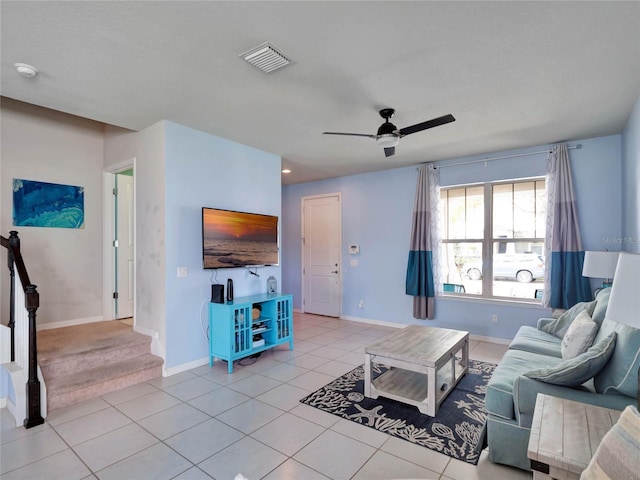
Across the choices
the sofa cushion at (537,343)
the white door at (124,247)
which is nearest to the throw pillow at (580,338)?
the sofa cushion at (537,343)

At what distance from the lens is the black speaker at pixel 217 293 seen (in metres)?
3.79

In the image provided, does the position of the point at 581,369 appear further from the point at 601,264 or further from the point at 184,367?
the point at 184,367

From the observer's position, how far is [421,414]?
271 cm

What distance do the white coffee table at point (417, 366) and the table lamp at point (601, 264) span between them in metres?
1.44

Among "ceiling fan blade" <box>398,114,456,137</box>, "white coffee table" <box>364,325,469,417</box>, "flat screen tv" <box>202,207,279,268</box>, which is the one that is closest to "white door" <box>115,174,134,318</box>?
"flat screen tv" <box>202,207,279,268</box>

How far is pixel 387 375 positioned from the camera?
10.9 feet

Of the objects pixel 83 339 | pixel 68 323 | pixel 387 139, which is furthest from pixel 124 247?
pixel 387 139

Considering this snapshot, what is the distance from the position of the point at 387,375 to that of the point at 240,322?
1.69 meters

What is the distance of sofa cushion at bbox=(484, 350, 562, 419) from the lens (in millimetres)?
2109

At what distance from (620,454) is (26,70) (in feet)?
12.7

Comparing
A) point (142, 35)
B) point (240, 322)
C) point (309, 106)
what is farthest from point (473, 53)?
point (240, 322)

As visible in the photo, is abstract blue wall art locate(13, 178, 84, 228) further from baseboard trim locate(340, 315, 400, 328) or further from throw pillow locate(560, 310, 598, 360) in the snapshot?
throw pillow locate(560, 310, 598, 360)

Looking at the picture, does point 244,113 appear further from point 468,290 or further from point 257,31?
point 468,290

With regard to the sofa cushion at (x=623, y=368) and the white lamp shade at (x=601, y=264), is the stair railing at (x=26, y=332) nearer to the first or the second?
the sofa cushion at (x=623, y=368)
